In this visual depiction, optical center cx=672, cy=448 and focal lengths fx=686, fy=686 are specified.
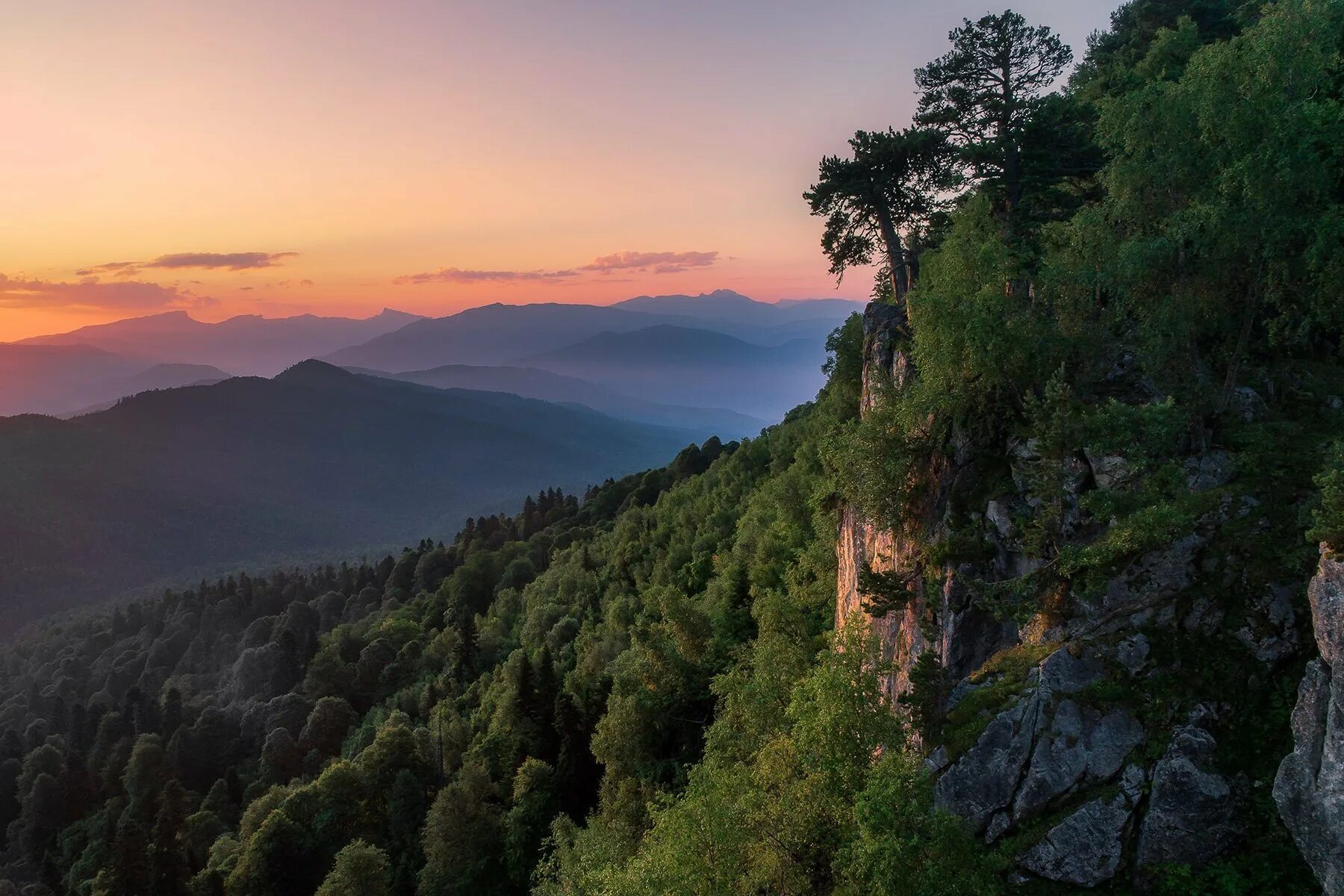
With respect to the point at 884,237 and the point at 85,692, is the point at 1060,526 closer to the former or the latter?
the point at 884,237

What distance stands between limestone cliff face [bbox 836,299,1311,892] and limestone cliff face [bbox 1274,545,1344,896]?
2.1 inches

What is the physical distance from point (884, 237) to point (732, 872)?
106ft

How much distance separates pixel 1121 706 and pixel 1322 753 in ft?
13.3

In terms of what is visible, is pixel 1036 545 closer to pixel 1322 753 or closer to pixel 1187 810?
pixel 1187 810

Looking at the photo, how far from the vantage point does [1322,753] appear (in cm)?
1303

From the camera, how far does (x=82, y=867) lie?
67938 millimetres

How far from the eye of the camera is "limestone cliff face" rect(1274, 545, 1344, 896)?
12562 mm

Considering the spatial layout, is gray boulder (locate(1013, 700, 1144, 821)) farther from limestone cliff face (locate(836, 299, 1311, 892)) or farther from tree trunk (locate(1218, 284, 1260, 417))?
tree trunk (locate(1218, 284, 1260, 417))

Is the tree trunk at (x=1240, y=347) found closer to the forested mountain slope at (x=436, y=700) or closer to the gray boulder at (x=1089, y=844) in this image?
the gray boulder at (x=1089, y=844)

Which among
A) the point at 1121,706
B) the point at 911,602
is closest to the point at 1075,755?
the point at 1121,706

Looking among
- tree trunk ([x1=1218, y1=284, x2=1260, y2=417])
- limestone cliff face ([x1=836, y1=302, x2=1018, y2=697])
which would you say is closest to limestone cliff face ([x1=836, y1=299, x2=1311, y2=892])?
limestone cliff face ([x1=836, y1=302, x2=1018, y2=697])

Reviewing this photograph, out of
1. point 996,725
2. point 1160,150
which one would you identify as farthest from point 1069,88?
point 996,725

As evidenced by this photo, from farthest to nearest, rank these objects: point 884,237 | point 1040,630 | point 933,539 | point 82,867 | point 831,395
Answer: point 82,867, point 831,395, point 884,237, point 933,539, point 1040,630

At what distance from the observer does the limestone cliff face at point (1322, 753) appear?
12.6 metres
